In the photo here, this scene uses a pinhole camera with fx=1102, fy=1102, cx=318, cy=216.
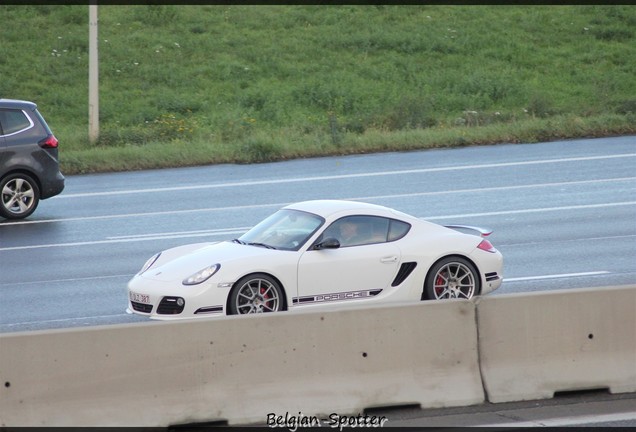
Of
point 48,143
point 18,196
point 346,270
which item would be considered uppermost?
point 48,143

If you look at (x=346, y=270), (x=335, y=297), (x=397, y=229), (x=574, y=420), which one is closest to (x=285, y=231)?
(x=346, y=270)

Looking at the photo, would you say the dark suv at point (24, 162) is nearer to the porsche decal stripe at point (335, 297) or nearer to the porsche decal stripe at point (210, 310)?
the porsche decal stripe at point (210, 310)

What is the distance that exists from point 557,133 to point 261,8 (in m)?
19.2

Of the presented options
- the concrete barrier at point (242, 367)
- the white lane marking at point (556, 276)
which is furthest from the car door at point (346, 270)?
the concrete barrier at point (242, 367)

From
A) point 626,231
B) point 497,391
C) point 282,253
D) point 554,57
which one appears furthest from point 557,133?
point 497,391

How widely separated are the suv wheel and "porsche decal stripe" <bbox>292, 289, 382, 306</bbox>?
8411mm

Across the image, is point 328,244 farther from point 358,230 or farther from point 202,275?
point 202,275

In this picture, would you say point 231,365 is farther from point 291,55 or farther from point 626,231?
point 291,55

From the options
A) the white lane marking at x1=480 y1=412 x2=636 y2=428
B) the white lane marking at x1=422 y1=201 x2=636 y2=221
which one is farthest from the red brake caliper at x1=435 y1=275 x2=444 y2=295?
the white lane marking at x1=422 y1=201 x2=636 y2=221

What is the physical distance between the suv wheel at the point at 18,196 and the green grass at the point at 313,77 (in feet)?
17.5

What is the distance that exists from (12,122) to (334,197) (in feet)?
18.5

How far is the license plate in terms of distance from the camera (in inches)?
443

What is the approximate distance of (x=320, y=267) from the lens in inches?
450

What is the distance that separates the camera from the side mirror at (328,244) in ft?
37.8
